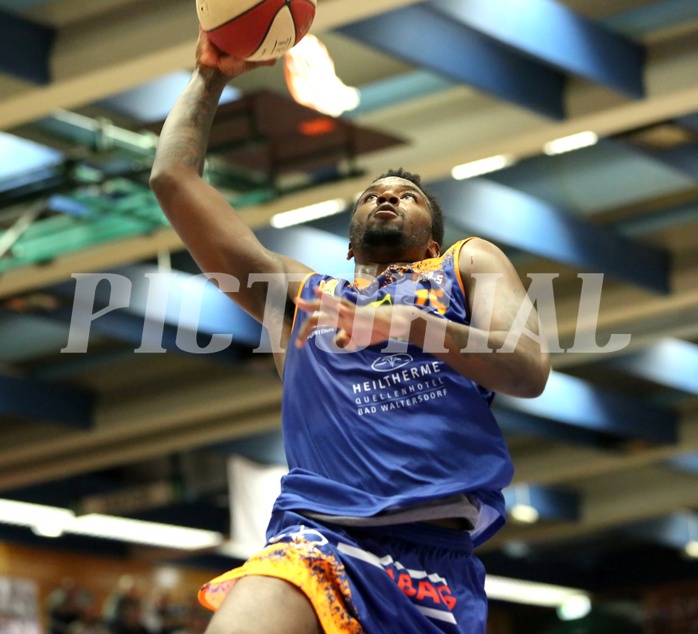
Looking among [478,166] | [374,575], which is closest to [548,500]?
[478,166]

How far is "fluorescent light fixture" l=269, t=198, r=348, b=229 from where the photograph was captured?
905 cm

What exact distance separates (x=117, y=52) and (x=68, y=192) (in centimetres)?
158

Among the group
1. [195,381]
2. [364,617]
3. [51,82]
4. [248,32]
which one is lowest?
[364,617]

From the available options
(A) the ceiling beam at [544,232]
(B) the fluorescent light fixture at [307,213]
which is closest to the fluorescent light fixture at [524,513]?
(A) the ceiling beam at [544,232]

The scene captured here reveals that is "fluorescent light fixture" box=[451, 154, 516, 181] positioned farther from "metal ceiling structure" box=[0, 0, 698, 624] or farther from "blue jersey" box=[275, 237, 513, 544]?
"blue jersey" box=[275, 237, 513, 544]

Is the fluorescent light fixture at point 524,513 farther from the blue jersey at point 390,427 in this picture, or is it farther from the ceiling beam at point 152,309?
the blue jersey at point 390,427

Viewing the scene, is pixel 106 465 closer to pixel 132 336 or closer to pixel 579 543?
pixel 132 336

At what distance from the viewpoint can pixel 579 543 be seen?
19.9 m

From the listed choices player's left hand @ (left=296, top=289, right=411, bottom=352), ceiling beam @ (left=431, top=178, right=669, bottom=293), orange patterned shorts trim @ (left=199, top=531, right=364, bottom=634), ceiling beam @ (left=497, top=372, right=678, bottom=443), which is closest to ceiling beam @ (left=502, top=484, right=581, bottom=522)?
ceiling beam @ (left=497, top=372, right=678, bottom=443)

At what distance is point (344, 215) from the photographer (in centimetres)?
1006

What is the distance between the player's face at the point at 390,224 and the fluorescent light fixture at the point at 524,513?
1248 cm

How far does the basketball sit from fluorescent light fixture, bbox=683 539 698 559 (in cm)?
1625

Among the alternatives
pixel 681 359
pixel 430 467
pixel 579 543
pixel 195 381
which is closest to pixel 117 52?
pixel 430 467

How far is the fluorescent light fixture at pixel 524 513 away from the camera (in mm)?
16078
